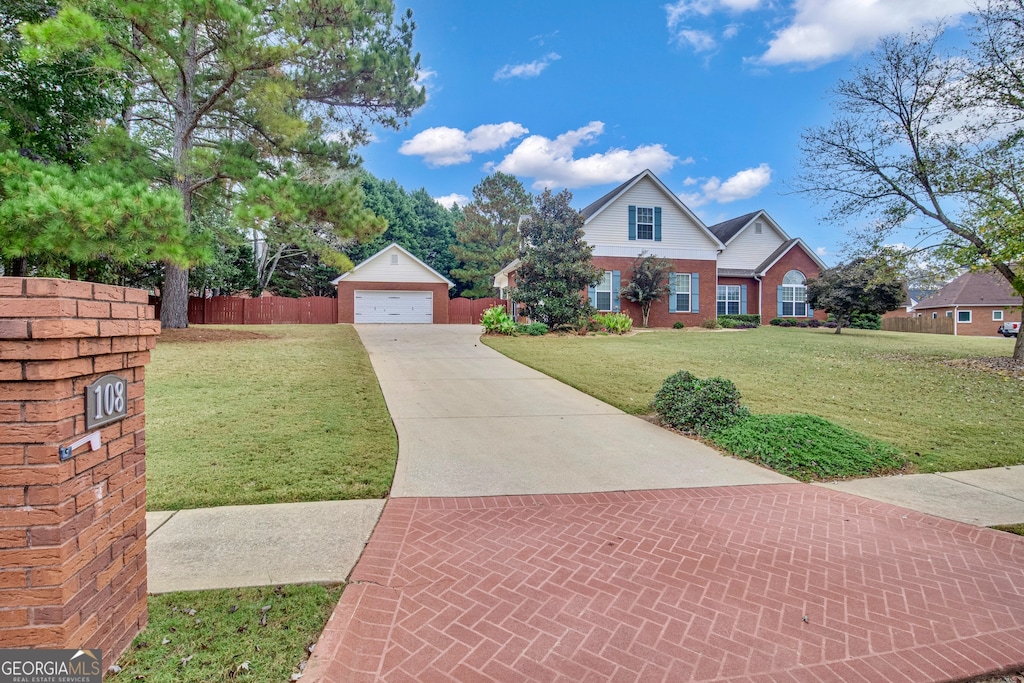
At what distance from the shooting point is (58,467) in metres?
1.80

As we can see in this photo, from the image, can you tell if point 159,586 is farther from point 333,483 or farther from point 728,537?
point 728,537

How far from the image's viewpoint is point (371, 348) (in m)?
15.0

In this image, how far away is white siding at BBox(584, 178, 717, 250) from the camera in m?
23.5

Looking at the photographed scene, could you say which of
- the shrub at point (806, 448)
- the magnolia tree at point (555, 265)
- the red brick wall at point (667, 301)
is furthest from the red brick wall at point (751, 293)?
the shrub at point (806, 448)

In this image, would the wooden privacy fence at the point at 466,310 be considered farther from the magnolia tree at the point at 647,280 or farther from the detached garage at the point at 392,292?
the magnolia tree at the point at 647,280

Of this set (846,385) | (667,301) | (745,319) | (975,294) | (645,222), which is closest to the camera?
(846,385)

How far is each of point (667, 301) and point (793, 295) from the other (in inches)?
351

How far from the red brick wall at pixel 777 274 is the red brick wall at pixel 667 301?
4.74 m

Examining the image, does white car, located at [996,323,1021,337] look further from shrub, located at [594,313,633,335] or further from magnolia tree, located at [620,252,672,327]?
shrub, located at [594,313,633,335]

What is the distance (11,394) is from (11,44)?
1113 centimetres

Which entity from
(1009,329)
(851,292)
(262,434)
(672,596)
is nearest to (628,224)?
(851,292)

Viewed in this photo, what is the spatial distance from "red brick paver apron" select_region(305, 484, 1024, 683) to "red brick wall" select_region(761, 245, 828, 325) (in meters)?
26.6

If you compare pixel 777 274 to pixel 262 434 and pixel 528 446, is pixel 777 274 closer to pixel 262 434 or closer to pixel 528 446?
pixel 528 446

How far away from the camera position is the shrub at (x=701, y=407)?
6.27m
